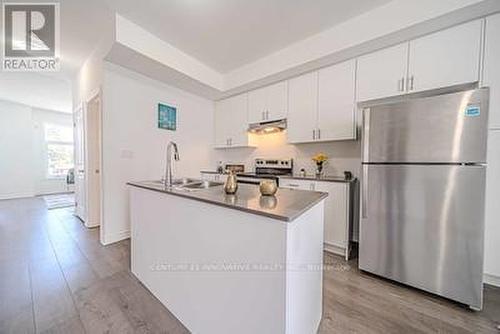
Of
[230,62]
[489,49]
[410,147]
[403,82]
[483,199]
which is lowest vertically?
[483,199]

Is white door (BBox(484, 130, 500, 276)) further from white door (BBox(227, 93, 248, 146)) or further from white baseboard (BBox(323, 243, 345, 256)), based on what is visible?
white door (BBox(227, 93, 248, 146))

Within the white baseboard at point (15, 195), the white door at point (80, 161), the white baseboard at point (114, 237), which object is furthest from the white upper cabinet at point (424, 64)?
the white baseboard at point (15, 195)

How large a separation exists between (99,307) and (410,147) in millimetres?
2862

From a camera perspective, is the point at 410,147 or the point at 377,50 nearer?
the point at 410,147

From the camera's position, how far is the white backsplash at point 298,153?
2861 mm

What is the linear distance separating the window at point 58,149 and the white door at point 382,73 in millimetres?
8862

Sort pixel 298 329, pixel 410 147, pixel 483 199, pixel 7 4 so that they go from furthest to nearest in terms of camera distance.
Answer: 1. pixel 7 4
2. pixel 410 147
3. pixel 483 199
4. pixel 298 329

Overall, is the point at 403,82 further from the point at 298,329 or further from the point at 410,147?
the point at 298,329

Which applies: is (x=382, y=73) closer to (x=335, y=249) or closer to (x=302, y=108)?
(x=302, y=108)

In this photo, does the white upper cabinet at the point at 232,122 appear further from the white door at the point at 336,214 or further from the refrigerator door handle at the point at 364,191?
the refrigerator door handle at the point at 364,191

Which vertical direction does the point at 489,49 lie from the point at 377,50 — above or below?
below

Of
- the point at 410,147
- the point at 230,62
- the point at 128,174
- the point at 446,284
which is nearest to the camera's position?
the point at 446,284

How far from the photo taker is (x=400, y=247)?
5.96 ft

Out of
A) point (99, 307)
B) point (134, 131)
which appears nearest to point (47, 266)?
point (99, 307)
